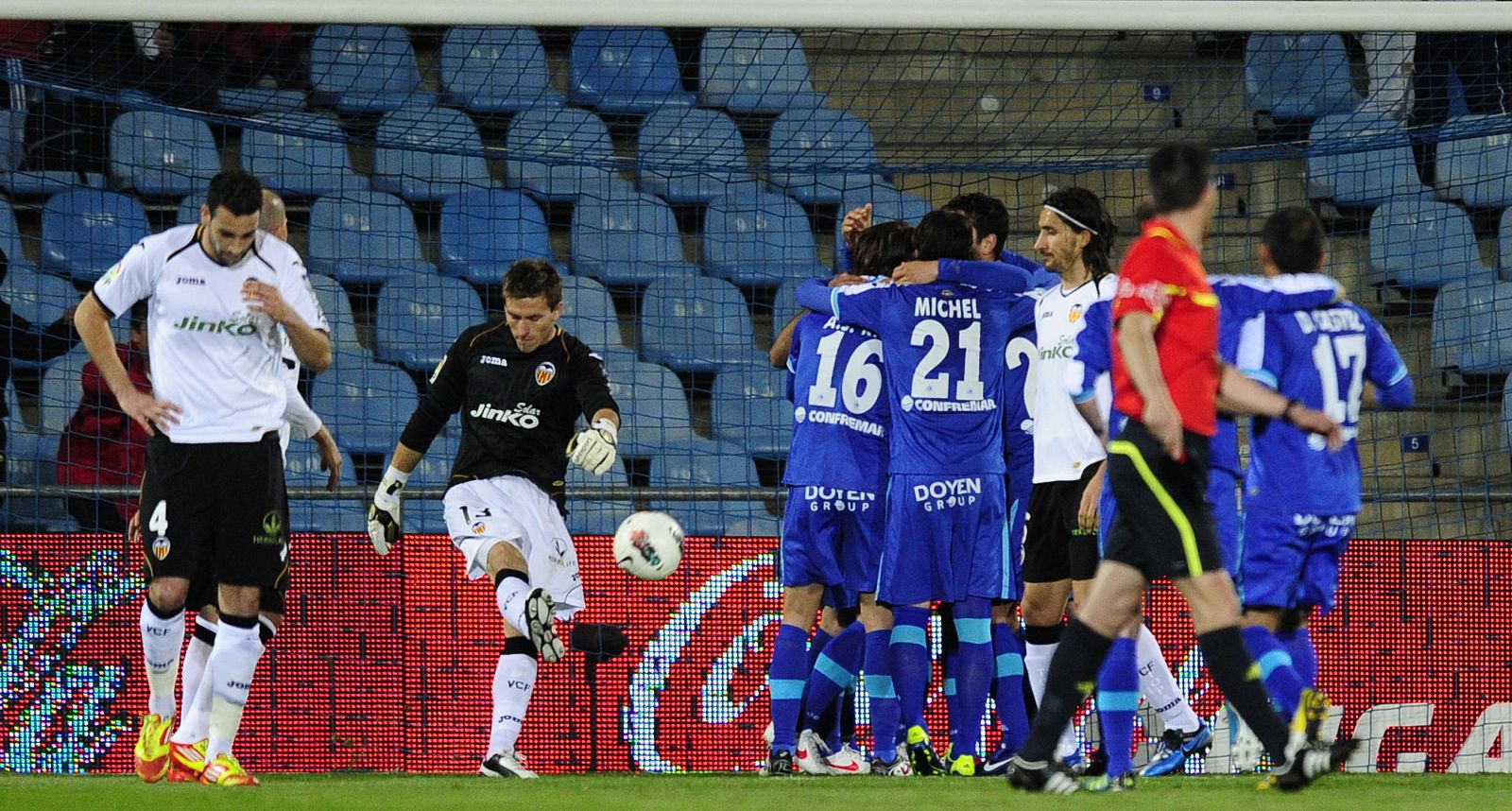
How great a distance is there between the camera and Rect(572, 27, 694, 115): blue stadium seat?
33.0 ft

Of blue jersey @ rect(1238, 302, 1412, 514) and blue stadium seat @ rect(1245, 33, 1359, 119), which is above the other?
blue stadium seat @ rect(1245, 33, 1359, 119)

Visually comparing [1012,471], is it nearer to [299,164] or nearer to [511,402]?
[511,402]

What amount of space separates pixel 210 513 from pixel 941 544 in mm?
2697

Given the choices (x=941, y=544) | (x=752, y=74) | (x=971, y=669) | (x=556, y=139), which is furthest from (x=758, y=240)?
(x=971, y=669)

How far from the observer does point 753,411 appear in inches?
393

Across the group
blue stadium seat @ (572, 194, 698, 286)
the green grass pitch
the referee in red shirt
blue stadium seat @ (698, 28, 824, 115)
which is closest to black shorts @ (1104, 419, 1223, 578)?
the referee in red shirt

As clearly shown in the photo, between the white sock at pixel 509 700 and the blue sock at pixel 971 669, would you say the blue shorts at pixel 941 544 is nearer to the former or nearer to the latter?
the blue sock at pixel 971 669

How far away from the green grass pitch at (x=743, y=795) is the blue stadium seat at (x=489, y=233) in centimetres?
420

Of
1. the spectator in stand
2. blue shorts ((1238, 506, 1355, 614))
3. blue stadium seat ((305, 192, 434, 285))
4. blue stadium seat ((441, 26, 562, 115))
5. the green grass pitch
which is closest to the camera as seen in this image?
the green grass pitch

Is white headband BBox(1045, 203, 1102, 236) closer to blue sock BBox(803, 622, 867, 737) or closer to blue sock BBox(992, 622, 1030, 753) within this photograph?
blue sock BBox(992, 622, 1030, 753)

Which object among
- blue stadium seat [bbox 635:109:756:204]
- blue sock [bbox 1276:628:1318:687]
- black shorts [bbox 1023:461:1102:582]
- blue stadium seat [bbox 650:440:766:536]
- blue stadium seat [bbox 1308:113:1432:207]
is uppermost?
blue stadium seat [bbox 635:109:756:204]

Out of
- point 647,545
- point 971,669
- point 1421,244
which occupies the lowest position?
point 971,669

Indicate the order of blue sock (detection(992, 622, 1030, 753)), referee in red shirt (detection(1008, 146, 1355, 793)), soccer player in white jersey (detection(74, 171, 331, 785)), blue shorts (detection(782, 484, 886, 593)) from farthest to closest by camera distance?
blue shorts (detection(782, 484, 886, 593))
blue sock (detection(992, 622, 1030, 753))
soccer player in white jersey (detection(74, 171, 331, 785))
referee in red shirt (detection(1008, 146, 1355, 793))

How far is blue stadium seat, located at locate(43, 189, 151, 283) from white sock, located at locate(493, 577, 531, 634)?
4.10m
